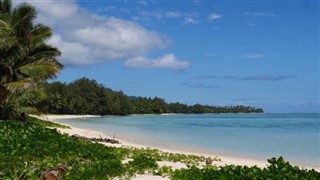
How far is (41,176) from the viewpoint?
8.73 m

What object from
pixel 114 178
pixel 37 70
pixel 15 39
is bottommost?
pixel 114 178

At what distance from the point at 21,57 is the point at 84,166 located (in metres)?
16.8

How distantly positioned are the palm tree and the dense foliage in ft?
31.8

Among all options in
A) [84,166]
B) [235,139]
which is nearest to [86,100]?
[235,139]

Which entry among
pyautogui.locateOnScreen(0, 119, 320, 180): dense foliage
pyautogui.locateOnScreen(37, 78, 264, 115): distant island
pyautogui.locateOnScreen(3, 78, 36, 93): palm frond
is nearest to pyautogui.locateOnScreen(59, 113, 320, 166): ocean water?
pyautogui.locateOnScreen(3, 78, 36, 93): palm frond

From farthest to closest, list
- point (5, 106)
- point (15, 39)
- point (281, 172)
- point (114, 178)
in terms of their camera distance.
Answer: point (5, 106) < point (15, 39) < point (114, 178) < point (281, 172)

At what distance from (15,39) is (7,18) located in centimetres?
144

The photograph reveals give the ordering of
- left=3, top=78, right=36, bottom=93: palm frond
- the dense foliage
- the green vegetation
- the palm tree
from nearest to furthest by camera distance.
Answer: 1. the green vegetation
2. the dense foliage
3. left=3, top=78, right=36, bottom=93: palm frond
4. the palm tree

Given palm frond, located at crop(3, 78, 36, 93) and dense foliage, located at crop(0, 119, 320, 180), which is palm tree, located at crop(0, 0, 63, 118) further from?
dense foliage, located at crop(0, 119, 320, 180)

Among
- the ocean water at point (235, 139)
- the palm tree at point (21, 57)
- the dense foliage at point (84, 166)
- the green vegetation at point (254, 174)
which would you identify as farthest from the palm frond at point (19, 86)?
the green vegetation at point (254, 174)

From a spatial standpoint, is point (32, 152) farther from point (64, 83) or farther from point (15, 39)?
point (64, 83)

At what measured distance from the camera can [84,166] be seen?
388 inches

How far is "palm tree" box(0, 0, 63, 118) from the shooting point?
22.9 metres

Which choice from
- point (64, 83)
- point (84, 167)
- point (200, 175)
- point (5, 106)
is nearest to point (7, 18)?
point (5, 106)
